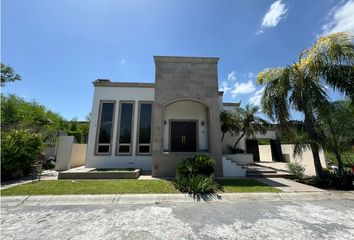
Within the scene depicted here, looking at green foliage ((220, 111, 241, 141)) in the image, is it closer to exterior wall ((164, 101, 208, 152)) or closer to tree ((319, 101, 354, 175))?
exterior wall ((164, 101, 208, 152))

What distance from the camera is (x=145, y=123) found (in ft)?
43.7

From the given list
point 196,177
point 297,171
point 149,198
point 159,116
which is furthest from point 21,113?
point 297,171

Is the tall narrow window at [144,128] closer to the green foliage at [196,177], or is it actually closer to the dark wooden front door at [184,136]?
the dark wooden front door at [184,136]

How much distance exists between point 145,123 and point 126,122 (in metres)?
1.55

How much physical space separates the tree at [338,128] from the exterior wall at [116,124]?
1108 centimetres

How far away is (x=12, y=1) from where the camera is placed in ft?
24.9

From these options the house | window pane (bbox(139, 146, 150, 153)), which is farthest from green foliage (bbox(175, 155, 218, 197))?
window pane (bbox(139, 146, 150, 153))

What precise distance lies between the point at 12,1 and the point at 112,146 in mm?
9630

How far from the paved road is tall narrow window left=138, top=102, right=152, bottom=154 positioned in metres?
7.32

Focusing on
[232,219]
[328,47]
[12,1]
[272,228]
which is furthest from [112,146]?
[328,47]

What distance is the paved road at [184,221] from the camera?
3727 mm

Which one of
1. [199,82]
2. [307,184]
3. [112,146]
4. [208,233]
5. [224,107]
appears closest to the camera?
[208,233]

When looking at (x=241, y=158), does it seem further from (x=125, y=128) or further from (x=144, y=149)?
(x=125, y=128)

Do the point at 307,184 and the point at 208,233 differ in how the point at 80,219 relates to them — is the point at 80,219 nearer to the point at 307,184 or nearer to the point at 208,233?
the point at 208,233
